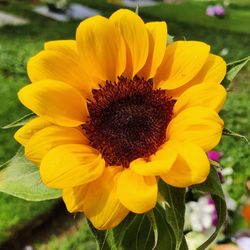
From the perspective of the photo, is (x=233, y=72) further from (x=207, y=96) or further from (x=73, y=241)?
(x=73, y=241)

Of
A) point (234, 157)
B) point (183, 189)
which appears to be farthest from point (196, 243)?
point (183, 189)

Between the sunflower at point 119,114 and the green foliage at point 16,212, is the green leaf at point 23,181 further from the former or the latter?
the green foliage at point 16,212

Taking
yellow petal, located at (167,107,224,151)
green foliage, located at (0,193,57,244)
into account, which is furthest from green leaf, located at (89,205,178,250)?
green foliage, located at (0,193,57,244)

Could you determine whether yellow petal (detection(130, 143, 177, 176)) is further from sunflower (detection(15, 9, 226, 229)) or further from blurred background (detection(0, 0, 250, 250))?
blurred background (detection(0, 0, 250, 250))

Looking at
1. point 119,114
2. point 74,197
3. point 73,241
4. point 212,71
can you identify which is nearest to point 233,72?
point 212,71

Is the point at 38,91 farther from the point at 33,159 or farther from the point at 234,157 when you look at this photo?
the point at 234,157

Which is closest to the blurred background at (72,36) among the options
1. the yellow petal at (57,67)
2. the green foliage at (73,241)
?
the green foliage at (73,241)
